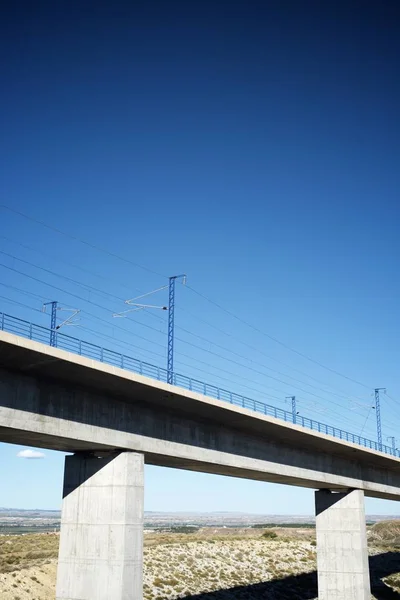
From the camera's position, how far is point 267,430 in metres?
36.0

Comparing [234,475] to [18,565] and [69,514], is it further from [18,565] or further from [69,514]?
[18,565]

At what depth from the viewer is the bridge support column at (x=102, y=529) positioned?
2562 cm

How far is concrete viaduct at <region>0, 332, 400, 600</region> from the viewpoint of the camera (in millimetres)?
23172

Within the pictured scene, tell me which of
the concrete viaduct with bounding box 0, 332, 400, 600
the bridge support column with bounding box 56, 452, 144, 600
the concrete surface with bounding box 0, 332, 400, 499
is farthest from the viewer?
the bridge support column with bounding box 56, 452, 144, 600

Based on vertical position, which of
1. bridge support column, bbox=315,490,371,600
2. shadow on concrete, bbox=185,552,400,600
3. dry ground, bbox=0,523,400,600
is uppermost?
bridge support column, bbox=315,490,371,600

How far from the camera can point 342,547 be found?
4428cm

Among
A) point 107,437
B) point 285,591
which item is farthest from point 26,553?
point 107,437

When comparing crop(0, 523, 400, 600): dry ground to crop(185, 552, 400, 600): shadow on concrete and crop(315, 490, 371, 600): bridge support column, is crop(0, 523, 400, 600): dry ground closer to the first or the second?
crop(185, 552, 400, 600): shadow on concrete

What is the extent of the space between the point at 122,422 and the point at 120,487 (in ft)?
8.81

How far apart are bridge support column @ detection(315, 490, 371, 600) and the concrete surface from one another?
5083 millimetres

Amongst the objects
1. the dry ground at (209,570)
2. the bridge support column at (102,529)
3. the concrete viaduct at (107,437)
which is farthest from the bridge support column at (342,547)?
the bridge support column at (102,529)

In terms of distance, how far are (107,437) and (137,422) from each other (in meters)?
2.08

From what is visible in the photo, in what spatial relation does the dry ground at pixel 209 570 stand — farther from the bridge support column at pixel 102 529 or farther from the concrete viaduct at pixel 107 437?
the concrete viaduct at pixel 107 437

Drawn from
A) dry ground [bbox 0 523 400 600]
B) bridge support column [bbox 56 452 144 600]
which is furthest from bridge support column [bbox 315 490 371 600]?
bridge support column [bbox 56 452 144 600]
